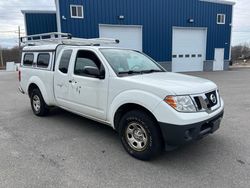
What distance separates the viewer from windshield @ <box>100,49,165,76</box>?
3.95 m

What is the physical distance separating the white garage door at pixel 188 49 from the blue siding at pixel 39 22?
11514mm

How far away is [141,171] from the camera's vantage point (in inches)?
123

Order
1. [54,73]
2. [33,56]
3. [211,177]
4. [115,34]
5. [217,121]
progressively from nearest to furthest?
[211,177] < [217,121] < [54,73] < [33,56] < [115,34]

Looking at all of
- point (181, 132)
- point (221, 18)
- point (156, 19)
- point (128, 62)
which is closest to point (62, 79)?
point (128, 62)

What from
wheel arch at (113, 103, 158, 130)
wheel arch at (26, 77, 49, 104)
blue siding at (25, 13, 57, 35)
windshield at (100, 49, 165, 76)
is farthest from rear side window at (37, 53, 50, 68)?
blue siding at (25, 13, 57, 35)

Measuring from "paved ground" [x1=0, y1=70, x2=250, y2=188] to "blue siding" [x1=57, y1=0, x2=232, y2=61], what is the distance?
13320mm

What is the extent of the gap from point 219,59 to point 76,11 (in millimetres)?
15763

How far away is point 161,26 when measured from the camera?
19719 mm

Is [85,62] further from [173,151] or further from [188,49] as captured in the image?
[188,49]

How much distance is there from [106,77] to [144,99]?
0.94 m

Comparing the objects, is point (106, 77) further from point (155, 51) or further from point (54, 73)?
point (155, 51)

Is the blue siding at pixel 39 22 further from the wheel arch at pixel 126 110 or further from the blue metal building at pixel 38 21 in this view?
the wheel arch at pixel 126 110

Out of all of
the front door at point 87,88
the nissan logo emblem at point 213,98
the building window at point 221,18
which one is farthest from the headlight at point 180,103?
the building window at point 221,18

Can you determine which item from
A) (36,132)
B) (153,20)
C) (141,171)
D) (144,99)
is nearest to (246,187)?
(141,171)
